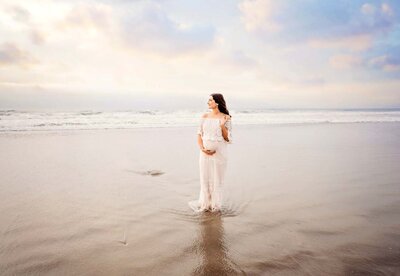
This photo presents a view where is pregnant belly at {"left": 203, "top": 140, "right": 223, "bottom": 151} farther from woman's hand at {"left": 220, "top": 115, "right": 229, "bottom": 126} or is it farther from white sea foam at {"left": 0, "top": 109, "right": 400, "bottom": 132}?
white sea foam at {"left": 0, "top": 109, "right": 400, "bottom": 132}

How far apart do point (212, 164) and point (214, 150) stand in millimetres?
275

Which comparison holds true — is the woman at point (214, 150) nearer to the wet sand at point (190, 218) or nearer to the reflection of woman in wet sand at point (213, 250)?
the wet sand at point (190, 218)

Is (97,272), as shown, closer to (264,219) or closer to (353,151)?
(264,219)

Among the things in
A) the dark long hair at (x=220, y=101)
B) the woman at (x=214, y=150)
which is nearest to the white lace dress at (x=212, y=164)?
the woman at (x=214, y=150)

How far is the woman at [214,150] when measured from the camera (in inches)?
202

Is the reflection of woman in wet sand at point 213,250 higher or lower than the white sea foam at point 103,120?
lower

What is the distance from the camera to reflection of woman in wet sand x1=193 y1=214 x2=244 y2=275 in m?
3.32

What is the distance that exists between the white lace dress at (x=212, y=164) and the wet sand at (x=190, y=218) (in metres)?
0.29

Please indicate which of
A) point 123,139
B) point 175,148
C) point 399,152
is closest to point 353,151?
point 399,152

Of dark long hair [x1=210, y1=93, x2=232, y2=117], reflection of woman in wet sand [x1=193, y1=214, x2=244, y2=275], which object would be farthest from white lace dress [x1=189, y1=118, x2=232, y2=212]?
reflection of woman in wet sand [x1=193, y1=214, x2=244, y2=275]

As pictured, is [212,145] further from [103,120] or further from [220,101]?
[103,120]

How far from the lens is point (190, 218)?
4918mm

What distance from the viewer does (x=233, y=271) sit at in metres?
3.31

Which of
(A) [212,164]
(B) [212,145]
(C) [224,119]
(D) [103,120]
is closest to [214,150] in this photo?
(B) [212,145]
